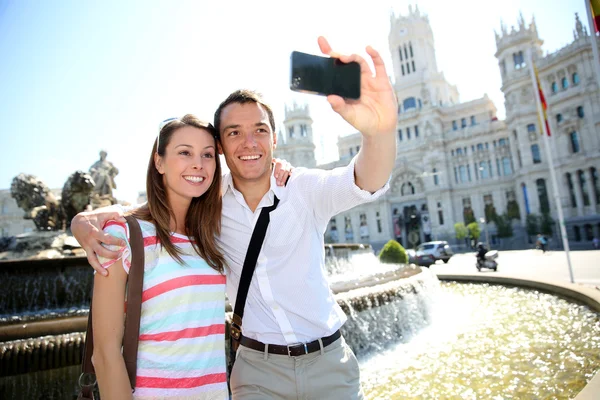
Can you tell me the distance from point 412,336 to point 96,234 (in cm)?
572

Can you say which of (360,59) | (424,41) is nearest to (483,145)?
(424,41)

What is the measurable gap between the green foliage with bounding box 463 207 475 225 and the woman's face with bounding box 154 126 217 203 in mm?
47906

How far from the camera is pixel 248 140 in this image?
1.76 meters

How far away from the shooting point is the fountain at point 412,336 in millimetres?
3301

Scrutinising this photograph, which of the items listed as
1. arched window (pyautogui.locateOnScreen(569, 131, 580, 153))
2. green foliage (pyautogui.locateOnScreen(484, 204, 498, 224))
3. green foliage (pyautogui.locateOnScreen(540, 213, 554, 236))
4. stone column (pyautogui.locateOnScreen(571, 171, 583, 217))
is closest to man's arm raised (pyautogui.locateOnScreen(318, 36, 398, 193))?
stone column (pyautogui.locateOnScreen(571, 171, 583, 217))

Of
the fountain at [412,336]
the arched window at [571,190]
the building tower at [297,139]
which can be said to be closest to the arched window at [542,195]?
the arched window at [571,190]

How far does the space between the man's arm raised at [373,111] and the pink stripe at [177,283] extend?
0.84m

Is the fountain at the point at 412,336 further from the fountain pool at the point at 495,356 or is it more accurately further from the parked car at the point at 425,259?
the parked car at the point at 425,259

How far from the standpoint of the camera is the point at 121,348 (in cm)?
139

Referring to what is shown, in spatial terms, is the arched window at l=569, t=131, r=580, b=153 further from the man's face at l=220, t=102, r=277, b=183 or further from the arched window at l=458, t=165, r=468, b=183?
the man's face at l=220, t=102, r=277, b=183

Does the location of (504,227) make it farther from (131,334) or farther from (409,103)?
(131,334)

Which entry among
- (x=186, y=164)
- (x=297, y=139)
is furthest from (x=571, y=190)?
(x=186, y=164)

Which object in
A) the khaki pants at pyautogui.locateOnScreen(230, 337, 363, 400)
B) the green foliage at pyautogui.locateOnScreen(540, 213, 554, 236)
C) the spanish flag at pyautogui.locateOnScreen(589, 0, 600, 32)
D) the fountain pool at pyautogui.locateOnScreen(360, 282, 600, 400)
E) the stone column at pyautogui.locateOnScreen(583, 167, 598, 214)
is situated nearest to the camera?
the khaki pants at pyautogui.locateOnScreen(230, 337, 363, 400)

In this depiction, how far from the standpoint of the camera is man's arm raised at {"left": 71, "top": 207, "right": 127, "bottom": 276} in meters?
1.37
